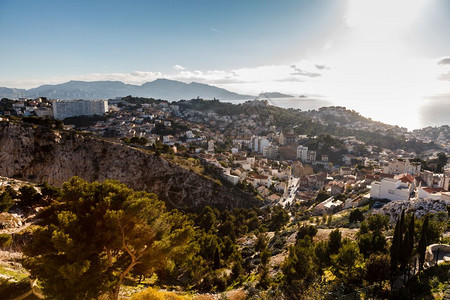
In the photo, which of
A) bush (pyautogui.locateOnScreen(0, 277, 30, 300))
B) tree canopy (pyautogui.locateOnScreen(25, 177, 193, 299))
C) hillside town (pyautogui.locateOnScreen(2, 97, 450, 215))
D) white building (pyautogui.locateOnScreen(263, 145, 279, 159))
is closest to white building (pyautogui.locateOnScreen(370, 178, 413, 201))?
hillside town (pyautogui.locateOnScreen(2, 97, 450, 215))

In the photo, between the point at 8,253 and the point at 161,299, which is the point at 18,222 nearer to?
the point at 8,253

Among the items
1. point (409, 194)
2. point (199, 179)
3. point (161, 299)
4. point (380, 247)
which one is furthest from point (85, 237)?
point (409, 194)

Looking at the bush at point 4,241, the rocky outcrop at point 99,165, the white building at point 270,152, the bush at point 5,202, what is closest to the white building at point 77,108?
the rocky outcrop at point 99,165

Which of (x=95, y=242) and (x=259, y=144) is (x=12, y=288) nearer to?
(x=95, y=242)

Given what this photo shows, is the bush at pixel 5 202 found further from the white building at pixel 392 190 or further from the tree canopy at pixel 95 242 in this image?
the white building at pixel 392 190

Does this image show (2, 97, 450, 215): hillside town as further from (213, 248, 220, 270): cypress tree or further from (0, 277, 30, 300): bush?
(0, 277, 30, 300): bush
